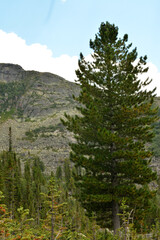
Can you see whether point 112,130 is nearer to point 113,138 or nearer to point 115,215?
point 113,138

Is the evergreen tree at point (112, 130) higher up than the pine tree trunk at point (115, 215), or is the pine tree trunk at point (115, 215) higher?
the evergreen tree at point (112, 130)

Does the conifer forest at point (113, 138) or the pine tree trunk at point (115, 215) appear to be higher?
the conifer forest at point (113, 138)

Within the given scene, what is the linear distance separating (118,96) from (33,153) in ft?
621

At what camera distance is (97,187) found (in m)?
13.6

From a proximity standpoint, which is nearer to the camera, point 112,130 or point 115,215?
point 115,215

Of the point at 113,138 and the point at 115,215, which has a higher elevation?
the point at 113,138

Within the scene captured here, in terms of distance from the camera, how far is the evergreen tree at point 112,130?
13.4 meters

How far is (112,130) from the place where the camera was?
15.5m

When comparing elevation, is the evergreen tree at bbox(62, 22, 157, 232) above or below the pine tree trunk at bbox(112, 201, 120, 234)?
above

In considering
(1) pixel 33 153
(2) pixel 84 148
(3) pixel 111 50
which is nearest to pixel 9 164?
(2) pixel 84 148

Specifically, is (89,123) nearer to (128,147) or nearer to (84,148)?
(84,148)

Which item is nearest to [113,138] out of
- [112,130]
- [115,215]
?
[112,130]

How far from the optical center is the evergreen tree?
44.0 feet

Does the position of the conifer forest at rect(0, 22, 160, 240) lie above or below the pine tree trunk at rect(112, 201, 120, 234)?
above
